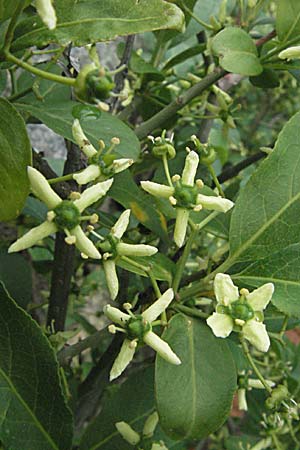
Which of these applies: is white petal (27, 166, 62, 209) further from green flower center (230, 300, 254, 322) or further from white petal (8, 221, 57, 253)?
green flower center (230, 300, 254, 322)

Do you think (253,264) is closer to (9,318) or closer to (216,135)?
(9,318)

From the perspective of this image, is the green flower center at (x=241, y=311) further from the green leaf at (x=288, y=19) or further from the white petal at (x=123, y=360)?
the green leaf at (x=288, y=19)

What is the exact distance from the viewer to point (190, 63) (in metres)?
1.42

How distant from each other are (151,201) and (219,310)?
0.19 m

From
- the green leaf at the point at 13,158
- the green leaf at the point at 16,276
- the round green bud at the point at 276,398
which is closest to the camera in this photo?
the green leaf at the point at 13,158

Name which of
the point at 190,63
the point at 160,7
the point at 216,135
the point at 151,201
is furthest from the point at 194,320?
the point at 190,63

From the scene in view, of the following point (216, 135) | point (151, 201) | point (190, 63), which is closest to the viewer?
point (151, 201)

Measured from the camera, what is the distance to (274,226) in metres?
0.70

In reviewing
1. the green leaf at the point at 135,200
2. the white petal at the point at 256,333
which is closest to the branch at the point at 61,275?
the green leaf at the point at 135,200

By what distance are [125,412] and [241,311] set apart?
291 mm

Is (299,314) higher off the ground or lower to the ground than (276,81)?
lower

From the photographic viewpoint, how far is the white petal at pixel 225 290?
66 centimetres

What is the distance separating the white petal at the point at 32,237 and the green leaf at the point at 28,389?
0.08 m

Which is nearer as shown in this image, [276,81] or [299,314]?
[299,314]
